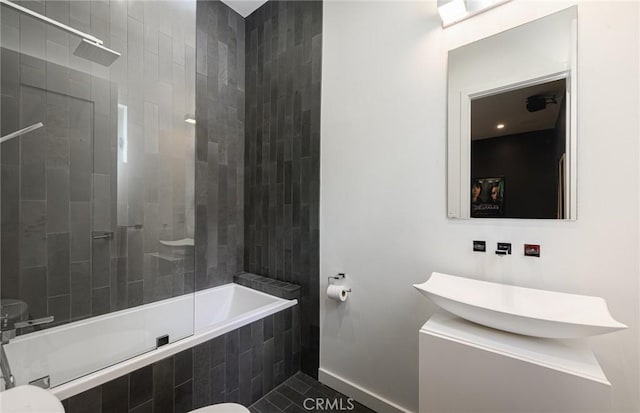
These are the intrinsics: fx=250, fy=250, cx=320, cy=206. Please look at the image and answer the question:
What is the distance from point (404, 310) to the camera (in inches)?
60.4

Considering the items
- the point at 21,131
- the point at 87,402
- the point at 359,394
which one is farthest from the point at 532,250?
the point at 21,131

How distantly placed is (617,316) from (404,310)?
2.91 ft

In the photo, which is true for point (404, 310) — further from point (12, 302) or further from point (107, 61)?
point (107, 61)

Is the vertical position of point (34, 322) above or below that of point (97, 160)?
below

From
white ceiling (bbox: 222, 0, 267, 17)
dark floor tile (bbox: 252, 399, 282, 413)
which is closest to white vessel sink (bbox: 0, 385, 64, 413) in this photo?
dark floor tile (bbox: 252, 399, 282, 413)

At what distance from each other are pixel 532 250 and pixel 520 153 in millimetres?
467

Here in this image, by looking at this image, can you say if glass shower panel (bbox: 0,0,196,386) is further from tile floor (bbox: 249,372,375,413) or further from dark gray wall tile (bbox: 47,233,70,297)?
tile floor (bbox: 249,372,375,413)

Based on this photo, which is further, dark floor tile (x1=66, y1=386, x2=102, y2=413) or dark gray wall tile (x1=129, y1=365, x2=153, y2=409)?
dark gray wall tile (x1=129, y1=365, x2=153, y2=409)

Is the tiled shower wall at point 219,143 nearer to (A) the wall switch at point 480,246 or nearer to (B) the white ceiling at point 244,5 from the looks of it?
(B) the white ceiling at point 244,5

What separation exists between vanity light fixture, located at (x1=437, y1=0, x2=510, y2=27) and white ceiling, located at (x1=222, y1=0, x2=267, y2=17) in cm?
180

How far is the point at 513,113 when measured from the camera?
1237 mm

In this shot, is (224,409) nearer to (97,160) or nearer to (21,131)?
(97,160)

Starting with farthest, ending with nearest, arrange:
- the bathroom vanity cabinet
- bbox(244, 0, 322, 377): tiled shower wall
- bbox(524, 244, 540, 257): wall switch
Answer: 1. bbox(244, 0, 322, 377): tiled shower wall
2. bbox(524, 244, 540, 257): wall switch
3. the bathroom vanity cabinet

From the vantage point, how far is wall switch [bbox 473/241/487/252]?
50.5 inches
